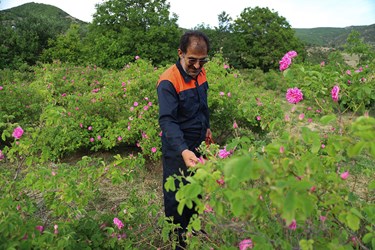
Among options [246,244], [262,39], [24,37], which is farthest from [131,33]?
[246,244]

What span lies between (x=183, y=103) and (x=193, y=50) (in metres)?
0.37

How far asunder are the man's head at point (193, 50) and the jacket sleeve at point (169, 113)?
0.19m

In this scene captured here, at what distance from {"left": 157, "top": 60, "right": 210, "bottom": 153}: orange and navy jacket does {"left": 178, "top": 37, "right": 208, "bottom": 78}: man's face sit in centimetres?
6

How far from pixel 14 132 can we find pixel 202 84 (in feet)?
4.31

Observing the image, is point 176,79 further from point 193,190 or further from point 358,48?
point 358,48

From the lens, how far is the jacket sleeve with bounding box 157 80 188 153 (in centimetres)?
199

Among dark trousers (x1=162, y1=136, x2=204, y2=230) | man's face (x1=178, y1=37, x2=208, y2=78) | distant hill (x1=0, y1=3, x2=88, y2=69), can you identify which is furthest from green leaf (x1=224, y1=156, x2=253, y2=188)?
distant hill (x1=0, y1=3, x2=88, y2=69)

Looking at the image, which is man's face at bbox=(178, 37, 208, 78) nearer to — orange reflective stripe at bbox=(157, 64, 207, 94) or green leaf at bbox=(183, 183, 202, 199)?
orange reflective stripe at bbox=(157, 64, 207, 94)

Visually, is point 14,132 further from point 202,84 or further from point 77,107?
point 77,107

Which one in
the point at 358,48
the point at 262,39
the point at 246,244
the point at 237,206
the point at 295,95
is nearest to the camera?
the point at 237,206

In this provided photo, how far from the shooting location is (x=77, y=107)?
16.8 ft

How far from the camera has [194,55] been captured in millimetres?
2064

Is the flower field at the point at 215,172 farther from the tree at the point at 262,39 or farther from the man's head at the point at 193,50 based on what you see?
the tree at the point at 262,39

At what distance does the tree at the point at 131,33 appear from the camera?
22875 mm
